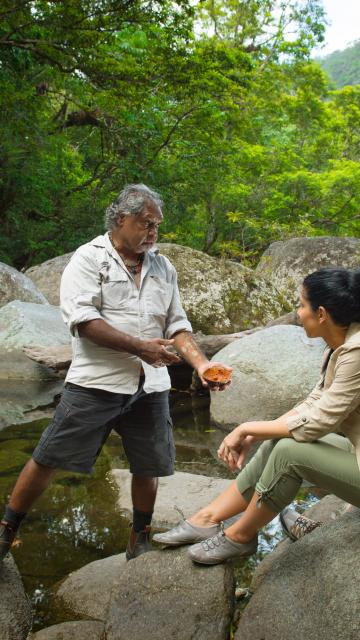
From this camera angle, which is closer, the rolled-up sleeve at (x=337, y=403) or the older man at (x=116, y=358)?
the rolled-up sleeve at (x=337, y=403)

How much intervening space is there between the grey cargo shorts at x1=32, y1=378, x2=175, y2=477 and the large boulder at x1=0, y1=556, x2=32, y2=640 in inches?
24.4

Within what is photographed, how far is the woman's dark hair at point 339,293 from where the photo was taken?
94.4 inches

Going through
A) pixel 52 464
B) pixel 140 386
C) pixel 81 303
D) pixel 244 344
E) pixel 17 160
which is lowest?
pixel 244 344

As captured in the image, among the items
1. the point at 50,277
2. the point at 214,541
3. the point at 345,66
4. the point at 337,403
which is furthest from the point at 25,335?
the point at 345,66

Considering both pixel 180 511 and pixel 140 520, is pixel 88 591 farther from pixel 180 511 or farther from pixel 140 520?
pixel 180 511

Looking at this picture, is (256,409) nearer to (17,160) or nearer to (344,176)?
(17,160)

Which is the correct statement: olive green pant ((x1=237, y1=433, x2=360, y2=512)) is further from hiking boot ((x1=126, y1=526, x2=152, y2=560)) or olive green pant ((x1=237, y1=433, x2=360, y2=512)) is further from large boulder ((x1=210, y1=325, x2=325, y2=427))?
large boulder ((x1=210, y1=325, x2=325, y2=427))

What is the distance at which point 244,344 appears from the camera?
636 cm

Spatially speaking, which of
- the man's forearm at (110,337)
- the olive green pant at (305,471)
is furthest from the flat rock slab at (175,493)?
the man's forearm at (110,337)

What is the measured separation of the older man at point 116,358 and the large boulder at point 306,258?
336 inches

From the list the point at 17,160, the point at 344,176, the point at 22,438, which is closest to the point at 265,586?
the point at 22,438

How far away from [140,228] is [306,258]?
30.4 ft

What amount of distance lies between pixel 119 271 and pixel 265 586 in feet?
5.10

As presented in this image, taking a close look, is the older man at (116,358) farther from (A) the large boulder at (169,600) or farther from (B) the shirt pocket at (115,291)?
(A) the large boulder at (169,600)
